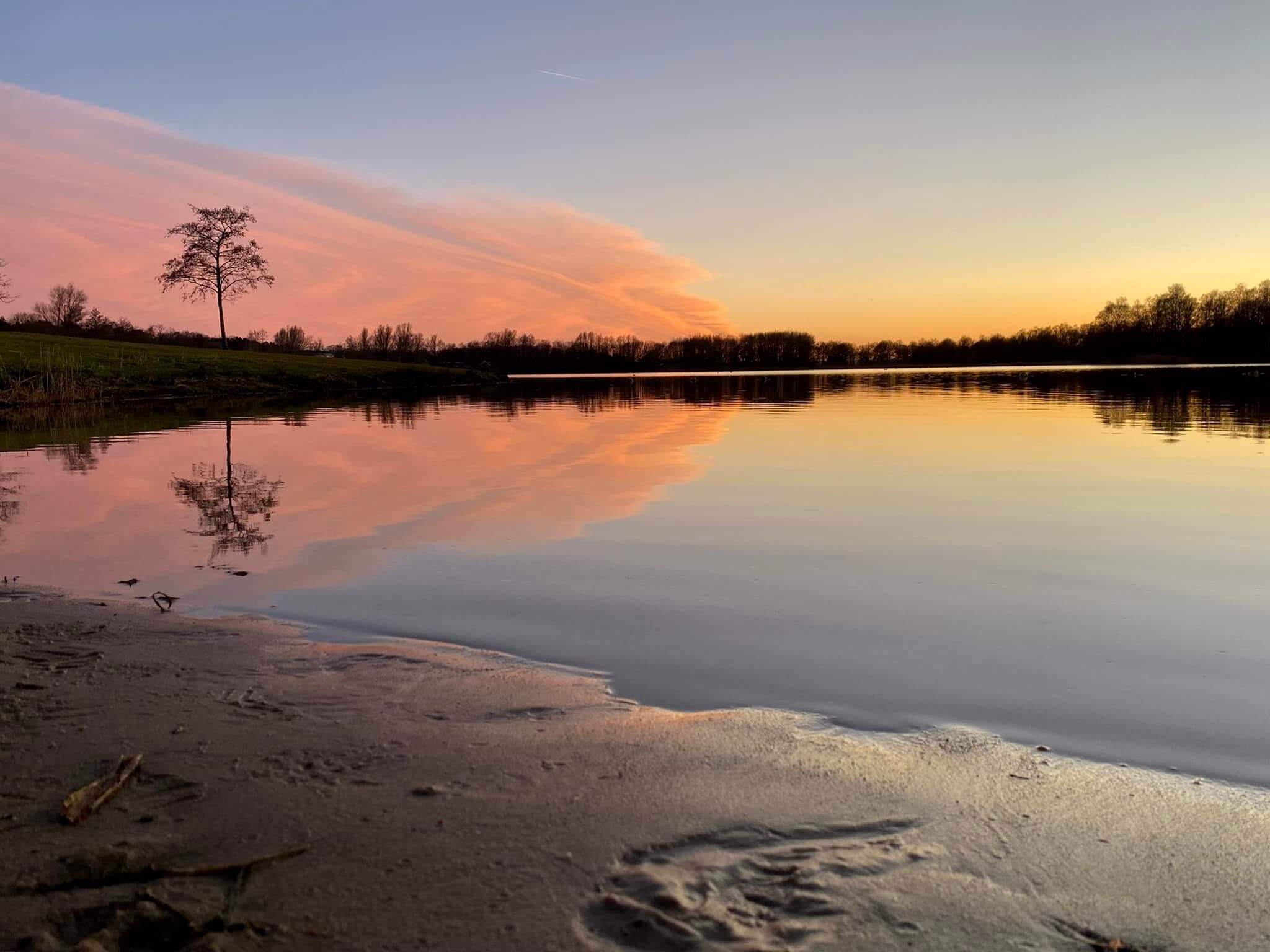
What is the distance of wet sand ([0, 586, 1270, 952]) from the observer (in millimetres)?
2547

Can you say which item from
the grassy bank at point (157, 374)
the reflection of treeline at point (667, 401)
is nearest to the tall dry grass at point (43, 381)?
the grassy bank at point (157, 374)

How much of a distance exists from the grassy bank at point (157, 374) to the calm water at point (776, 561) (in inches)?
763

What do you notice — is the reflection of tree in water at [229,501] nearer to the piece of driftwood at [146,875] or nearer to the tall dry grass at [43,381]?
the piece of driftwood at [146,875]

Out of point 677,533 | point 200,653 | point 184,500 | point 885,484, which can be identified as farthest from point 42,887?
point 885,484

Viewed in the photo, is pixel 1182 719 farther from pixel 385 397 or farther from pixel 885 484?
pixel 385 397

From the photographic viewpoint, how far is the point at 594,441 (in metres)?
19.6

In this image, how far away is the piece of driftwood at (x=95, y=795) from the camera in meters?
3.12

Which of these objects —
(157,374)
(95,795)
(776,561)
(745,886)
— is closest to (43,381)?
(157,374)

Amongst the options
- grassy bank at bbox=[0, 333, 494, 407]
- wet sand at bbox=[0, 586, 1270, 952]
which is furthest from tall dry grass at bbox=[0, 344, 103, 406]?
wet sand at bbox=[0, 586, 1270, 952]

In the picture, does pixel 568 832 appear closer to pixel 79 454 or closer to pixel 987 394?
pixel 79 454

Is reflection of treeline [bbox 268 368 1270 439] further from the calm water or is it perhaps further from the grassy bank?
the grassy bank

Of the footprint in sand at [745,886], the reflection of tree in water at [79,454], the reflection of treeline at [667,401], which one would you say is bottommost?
the footprint in sand at [745,886]

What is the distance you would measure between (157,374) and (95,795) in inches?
1757

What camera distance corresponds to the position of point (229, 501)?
11109mm
